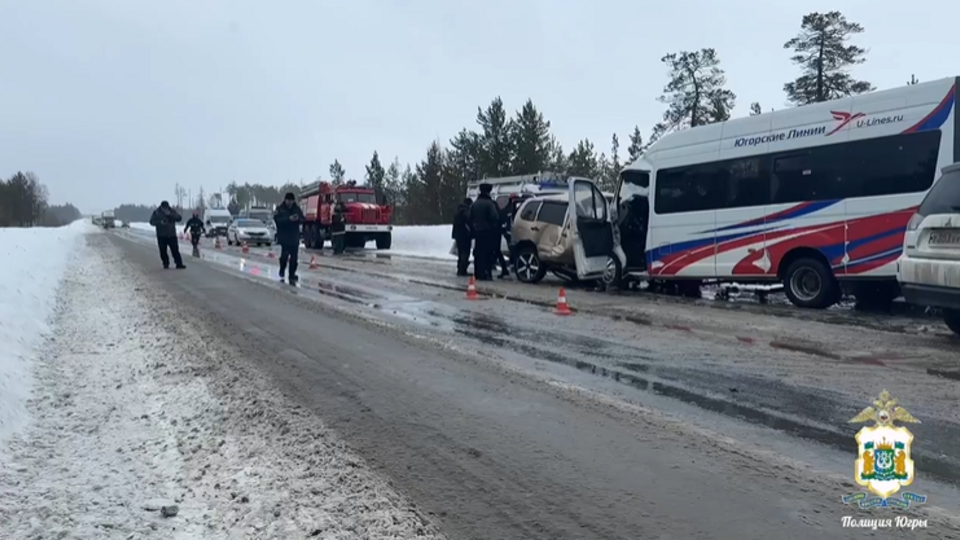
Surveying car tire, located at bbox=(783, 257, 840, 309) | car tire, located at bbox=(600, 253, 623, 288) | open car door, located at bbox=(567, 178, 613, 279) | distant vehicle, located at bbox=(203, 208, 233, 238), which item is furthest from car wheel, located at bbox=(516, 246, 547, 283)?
distant vehicle, located at bbox=(203, 208, 233, 238)

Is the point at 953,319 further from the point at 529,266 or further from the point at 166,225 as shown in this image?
the point at 166,225

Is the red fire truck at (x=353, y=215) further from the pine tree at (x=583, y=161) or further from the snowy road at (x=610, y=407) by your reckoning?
the pine tree at (x=583, y=161)

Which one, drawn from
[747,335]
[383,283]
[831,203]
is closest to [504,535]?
[747,335]

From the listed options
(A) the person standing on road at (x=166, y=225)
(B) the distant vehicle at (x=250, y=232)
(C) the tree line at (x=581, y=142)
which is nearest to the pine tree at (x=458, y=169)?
(C) the tree line at (x=581, y=142)

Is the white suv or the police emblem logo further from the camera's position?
the white suv

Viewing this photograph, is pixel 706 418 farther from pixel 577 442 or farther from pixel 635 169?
pixel 635 169

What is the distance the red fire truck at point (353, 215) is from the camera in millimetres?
29953

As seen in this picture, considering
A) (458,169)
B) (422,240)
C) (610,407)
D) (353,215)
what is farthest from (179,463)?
(458,169)

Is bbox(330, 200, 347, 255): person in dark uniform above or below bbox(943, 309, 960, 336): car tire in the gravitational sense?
above

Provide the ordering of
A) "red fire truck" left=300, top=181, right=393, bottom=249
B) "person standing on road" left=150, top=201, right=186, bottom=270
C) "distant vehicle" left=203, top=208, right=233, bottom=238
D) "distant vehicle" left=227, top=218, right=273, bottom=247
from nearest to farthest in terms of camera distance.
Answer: "person standing on road" left=150, top=201, right=186, bottom=270 < "red fire truck" left=300, top=181, right=393, bottom=249 < "distant vehicle" left=227, top=218, right=273, bottom=247 < "distant vehicle" left=203, top=208, right=233, bottom=238

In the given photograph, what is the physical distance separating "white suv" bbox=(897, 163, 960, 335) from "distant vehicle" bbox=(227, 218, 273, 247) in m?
32.6

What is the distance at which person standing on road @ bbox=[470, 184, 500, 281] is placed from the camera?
1534cm

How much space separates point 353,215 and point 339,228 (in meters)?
1.16

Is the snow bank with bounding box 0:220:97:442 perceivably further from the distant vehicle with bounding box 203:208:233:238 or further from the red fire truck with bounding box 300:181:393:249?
the distant vehicle with bounding box 203:208:233:238
